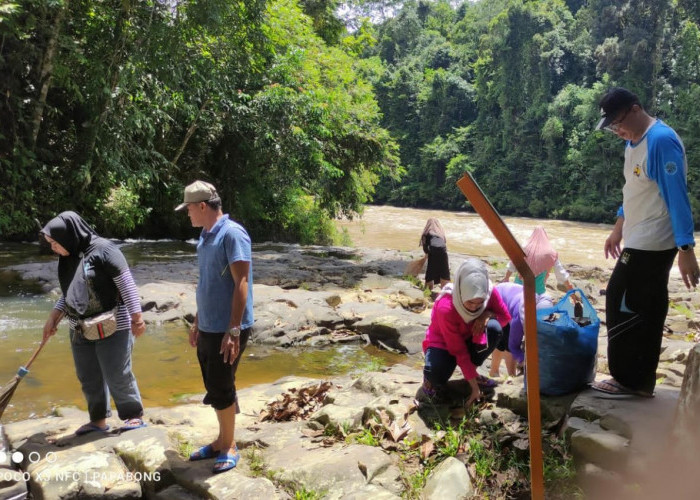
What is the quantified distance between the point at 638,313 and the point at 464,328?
1.03 meters

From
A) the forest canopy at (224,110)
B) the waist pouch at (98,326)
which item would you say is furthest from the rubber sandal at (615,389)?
the forest canopy at (224,110)

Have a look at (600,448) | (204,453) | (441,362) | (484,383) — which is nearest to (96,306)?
(204,453)

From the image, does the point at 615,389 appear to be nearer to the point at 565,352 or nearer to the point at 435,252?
the point at 565,352

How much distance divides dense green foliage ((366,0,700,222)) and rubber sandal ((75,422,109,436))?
3294 cm

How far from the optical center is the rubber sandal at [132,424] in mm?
3914

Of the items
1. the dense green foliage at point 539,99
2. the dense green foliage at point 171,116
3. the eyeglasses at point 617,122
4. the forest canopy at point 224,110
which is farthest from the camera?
the dense green foliage at point 539,99

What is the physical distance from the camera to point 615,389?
3.35 m

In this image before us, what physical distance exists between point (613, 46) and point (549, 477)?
36.2m

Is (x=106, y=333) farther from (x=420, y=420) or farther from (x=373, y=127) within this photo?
(x=373, y=127)

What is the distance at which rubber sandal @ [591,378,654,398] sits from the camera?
3287 millimetres

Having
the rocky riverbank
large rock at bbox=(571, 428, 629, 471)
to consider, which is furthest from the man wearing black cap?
large rock at bbox=(571, 428, 629, 471)

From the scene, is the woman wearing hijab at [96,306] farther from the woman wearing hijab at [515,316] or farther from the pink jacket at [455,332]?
the woman wearing hijab at [515,316]

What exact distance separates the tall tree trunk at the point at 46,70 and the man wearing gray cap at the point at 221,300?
9046mm

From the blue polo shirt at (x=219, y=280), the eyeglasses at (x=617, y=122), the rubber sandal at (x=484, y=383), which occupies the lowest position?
the rubber sandal at (x=484, y=383)
